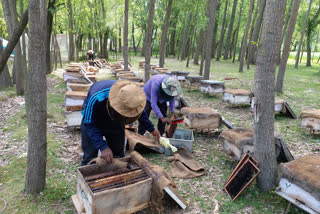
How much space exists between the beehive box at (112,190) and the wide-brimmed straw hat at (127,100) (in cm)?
90

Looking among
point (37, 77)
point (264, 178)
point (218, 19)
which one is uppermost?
point (218, 19)

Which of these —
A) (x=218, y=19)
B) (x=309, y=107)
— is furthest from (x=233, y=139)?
(x=218, y=19)

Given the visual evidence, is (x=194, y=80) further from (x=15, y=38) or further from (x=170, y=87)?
(x=15, y=38)

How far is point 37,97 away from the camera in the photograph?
317 centimetres

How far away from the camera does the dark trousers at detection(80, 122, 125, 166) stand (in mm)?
3556

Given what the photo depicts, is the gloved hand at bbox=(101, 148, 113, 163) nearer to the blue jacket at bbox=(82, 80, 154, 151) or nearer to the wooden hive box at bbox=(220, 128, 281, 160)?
the blue jacket at bbox=(82, 80, 154, 151)

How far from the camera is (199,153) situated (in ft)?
17.5

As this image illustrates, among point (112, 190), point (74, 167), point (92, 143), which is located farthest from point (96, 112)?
point (74, 167)

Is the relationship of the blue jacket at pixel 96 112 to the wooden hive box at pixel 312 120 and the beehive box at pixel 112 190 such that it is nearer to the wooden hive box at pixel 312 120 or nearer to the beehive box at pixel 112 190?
the beehive box at pixel 112 190

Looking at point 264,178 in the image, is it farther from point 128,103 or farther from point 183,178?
point 128,103

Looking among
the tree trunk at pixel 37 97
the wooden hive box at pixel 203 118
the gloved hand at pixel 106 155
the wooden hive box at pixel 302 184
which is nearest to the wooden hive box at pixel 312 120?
the wooden hive box at pixel 203 118

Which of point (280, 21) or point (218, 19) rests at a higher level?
point (218, 19)

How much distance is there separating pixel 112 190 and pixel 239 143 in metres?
2.62

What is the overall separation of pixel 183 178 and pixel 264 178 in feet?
4.53
